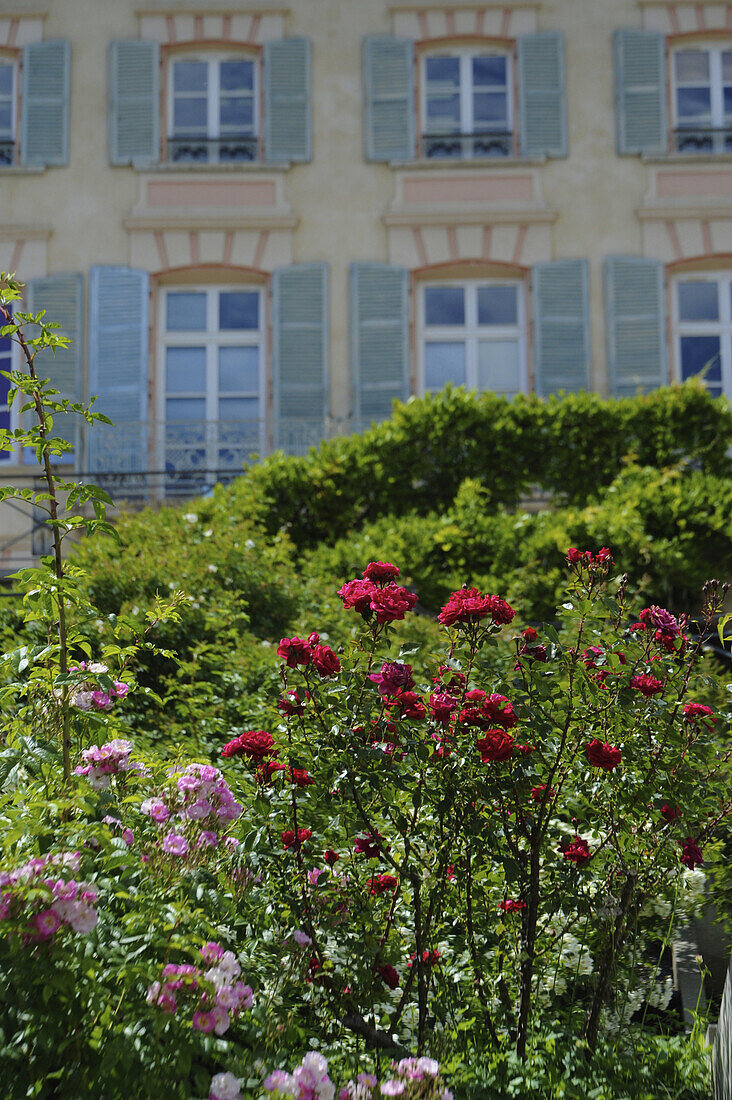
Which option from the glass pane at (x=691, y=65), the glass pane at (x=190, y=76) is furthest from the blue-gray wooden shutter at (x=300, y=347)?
the glass pane at (x=691, y=65)

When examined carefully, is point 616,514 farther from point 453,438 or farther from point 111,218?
point 111,218

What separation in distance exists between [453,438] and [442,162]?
4808mm

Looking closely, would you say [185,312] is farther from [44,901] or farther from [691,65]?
[44,901]

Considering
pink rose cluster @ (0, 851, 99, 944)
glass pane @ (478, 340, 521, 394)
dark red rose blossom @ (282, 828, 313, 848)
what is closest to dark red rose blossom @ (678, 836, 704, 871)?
dark red rose blossom @ (282, 828, 313, 848)

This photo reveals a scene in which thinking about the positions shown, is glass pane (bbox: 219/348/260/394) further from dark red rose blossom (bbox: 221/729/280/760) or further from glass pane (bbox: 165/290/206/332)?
dark red rose blossom (bbox: 221/729/280/760)

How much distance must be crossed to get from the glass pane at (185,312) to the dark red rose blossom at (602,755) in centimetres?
1092

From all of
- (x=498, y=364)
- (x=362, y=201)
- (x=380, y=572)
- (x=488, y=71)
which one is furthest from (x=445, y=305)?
(x=380, y=572)

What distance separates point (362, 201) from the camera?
41.4 ft

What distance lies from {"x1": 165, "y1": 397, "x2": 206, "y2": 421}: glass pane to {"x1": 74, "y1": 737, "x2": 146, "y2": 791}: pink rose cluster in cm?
1030

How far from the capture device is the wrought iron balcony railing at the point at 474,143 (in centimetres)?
1277

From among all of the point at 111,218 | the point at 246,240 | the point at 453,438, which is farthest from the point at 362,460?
the point at 111,218

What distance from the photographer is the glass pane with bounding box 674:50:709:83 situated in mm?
12930

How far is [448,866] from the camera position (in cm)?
276

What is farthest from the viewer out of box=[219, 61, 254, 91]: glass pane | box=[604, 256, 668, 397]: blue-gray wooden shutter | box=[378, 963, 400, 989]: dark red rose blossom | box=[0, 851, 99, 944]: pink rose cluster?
→ box=[219, 61, 254, 91]: glass pane
